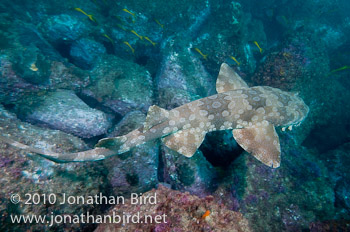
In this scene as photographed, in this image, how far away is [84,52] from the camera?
8.81 metres

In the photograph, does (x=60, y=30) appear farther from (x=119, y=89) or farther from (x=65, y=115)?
(x=65, y=115)

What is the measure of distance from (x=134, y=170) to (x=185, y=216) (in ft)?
8.57

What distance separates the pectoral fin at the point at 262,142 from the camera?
4.52 m

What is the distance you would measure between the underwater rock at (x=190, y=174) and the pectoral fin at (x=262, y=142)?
4.65 feet

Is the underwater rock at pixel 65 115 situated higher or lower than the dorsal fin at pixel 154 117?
lower

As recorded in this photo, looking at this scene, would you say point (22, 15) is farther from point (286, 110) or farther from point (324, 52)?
point (324, 52)

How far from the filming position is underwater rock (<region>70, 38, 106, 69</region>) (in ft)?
28.9

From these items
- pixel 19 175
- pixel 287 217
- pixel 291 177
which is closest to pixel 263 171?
pixel 291 177

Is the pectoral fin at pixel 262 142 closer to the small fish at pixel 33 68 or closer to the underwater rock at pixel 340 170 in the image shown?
the underwater rock at pixel 340 170

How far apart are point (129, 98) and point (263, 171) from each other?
5.51 meters

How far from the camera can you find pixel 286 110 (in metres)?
5.04

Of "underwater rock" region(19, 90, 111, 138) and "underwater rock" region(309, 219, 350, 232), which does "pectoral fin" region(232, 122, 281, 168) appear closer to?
"underwater rock" region(309, 219, 350, 232)

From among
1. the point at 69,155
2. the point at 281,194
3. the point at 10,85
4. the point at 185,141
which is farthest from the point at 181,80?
the point at 10,85

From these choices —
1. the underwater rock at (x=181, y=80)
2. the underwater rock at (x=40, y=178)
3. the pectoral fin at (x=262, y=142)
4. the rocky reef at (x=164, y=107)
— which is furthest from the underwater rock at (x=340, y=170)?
the underwater rock at (x=40, y=178)
